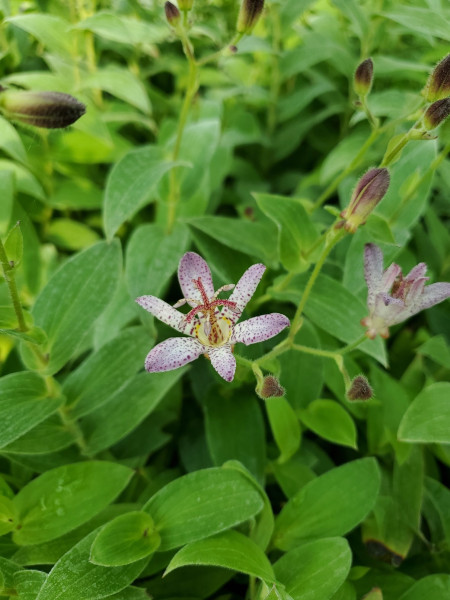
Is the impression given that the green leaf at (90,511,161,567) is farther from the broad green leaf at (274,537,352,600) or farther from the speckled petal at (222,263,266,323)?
the speckled petal at (222,263,266,323)

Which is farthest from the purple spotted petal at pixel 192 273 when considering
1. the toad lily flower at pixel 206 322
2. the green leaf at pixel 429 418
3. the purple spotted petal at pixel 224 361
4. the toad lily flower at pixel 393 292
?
the green leaf at pixel 429 418

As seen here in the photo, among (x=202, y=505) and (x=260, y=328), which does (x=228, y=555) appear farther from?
(x=260, y=328)

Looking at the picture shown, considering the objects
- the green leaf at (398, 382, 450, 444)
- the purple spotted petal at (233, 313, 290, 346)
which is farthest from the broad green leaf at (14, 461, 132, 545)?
the green leaf at (398, 382, 450, 444)

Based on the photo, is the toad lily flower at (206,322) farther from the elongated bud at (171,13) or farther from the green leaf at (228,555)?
the elongated bud at (171,13)

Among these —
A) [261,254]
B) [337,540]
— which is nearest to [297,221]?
[261,254]

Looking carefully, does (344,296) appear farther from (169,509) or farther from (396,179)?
(169,509)

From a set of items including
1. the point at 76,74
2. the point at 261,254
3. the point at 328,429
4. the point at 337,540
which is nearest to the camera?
the point at 337,540
